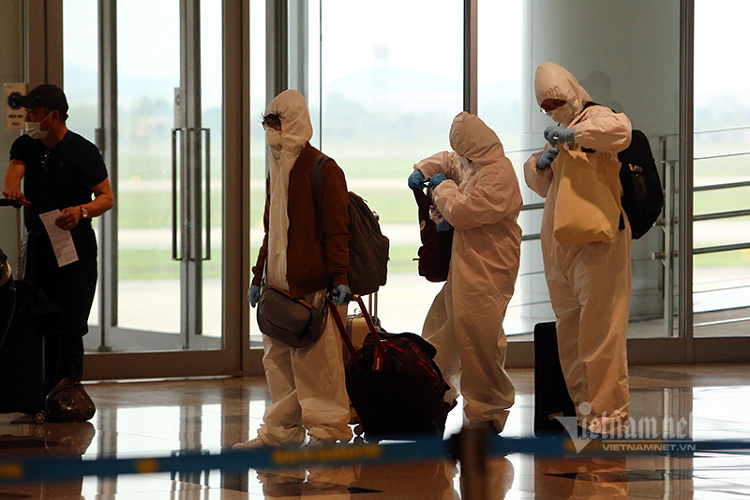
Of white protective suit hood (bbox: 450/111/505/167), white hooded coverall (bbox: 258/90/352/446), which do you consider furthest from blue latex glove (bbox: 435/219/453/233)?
white hooded coverall (bbox: 258/90/352/446)

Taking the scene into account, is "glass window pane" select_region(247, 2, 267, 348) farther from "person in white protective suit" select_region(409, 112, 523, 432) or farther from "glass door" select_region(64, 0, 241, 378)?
"person in white protective suit" select_region(409, 112, 523, 432)

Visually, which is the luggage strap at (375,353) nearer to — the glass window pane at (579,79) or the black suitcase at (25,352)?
the black suitcase at (25,352)

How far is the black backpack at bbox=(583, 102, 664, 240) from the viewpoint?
15.1ft

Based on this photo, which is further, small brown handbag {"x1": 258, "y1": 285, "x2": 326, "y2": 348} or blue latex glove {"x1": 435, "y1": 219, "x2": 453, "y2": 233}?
blue latex glove {"x1": 435, "y1": 219, "x2": 453, "y2": 233}

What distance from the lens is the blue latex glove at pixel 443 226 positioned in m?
5.19

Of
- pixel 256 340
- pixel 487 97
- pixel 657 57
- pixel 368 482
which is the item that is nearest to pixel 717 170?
pixel 657 57

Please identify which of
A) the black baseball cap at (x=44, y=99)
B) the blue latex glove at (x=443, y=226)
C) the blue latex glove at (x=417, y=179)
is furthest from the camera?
the black baseball cap at (x=44, y=99)

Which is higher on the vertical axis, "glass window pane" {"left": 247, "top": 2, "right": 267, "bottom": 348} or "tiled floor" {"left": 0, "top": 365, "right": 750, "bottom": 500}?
"glass window pane" {"left": 247, "top": 2, "right": 267, "bottom": 348}

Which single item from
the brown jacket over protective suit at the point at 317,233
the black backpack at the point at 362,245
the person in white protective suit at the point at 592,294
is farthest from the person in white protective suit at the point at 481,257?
the brown jacket over protective suit at the point at 317,233

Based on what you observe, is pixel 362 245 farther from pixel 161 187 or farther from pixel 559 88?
pixel 161 187

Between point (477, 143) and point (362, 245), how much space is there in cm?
87

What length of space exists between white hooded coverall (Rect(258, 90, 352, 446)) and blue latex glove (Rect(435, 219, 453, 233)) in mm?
931

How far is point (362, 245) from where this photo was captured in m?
4.55

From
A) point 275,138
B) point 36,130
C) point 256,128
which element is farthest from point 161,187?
point 275,138
